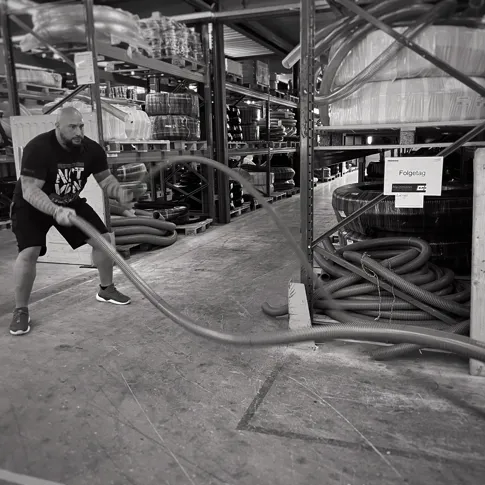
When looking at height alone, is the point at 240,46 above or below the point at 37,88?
above

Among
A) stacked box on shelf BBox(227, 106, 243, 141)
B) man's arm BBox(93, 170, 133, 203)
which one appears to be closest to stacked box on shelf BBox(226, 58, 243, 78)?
stacked box on shelf BBox(227, 106, 243, 141)

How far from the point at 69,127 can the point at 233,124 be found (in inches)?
294

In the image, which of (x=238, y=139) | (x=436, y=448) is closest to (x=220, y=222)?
(x=238, y=139)

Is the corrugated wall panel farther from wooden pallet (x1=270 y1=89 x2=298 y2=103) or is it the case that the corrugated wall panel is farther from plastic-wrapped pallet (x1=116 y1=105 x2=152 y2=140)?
plastic-wrapped pallet (x1=116 y1=105 x2=152 y2=140)

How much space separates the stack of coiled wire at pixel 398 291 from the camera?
139 inches

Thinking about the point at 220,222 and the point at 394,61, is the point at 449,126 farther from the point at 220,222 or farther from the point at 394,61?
the point at 220,222

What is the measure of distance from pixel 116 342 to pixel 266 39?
35.4 feet

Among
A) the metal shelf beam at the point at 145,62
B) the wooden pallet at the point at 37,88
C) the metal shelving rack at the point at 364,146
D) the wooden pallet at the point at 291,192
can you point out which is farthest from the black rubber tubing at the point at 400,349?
the wooden pallet at the point at 291,192

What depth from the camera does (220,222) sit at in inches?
362

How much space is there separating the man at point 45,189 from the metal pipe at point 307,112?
5.09 feet

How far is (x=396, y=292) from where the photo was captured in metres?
3.67

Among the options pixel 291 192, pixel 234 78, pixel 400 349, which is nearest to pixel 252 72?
pixel 234 78

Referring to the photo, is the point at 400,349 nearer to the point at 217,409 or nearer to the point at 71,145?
the point at 217,409

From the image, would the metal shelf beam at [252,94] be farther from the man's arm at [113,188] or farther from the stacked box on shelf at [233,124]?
the man's arm at [113,188]
